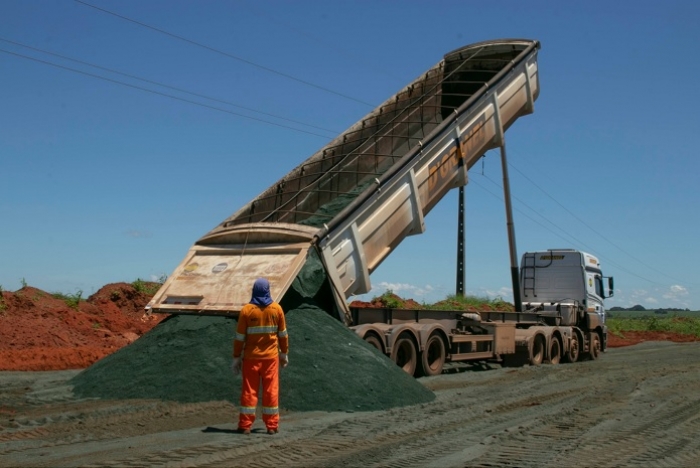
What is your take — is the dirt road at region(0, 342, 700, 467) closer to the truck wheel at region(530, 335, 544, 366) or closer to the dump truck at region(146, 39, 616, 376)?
the dump truck at region(146, 39, 616, 376)

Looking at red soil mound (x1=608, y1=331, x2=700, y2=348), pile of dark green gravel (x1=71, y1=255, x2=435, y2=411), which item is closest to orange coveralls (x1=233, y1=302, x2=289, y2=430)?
pile of dark green gravel (x1=71, y1=255, x2=435, y2=411)

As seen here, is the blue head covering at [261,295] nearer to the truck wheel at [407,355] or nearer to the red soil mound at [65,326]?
the truck wheel at [407,355]

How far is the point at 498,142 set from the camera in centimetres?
1650

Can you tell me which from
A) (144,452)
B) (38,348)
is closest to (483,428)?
(144,452)

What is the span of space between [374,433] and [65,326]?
13.3 metres

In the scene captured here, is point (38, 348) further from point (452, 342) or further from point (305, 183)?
point (452, 342)

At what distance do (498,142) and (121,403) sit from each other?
10072 mm

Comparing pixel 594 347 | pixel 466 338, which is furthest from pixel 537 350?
pixel 594 347

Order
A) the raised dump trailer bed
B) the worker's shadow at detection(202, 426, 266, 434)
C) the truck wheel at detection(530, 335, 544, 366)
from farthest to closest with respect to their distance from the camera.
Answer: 1. the truck wheel at detection(530, 335, 544, 366)
2. the raised dump trailer bed
3. the worker's shadow at detection(202, 426, 266, 434)

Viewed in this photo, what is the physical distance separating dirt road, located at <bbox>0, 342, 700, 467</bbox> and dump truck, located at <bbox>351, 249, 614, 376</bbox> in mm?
2456

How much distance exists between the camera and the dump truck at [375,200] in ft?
39.7

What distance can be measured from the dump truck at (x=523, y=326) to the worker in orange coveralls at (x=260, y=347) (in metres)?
4.52

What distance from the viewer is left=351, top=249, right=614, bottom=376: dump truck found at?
46.6ft

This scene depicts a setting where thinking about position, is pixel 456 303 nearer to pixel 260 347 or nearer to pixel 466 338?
pixel 466 338
